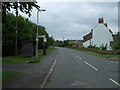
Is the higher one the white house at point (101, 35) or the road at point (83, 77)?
the white house at point (101, 35)

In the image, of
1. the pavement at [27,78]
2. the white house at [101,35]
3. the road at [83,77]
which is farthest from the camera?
the white house at [101,35]

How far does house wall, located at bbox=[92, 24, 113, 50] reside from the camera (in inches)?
3720

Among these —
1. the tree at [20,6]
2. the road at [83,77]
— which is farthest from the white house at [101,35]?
the tree at [20,6]

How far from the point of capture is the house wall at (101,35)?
94.5 m

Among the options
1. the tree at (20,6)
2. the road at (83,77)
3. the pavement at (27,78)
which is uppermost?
the tree at (20,6)

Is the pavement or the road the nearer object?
the pavement

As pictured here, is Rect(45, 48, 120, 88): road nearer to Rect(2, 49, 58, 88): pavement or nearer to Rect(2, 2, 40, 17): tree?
Rect(2, 49, 58, 88): pavement

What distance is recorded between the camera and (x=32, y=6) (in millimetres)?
11922

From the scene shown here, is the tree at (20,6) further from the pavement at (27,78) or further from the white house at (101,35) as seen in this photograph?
the white house at (101,35)

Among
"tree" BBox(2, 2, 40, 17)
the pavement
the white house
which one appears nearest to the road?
the pavement

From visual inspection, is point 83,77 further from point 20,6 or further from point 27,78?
point 20,6

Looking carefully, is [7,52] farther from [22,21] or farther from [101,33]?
[101,33]

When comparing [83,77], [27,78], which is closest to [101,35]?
[83,77]

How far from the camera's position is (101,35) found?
95.2 meters
